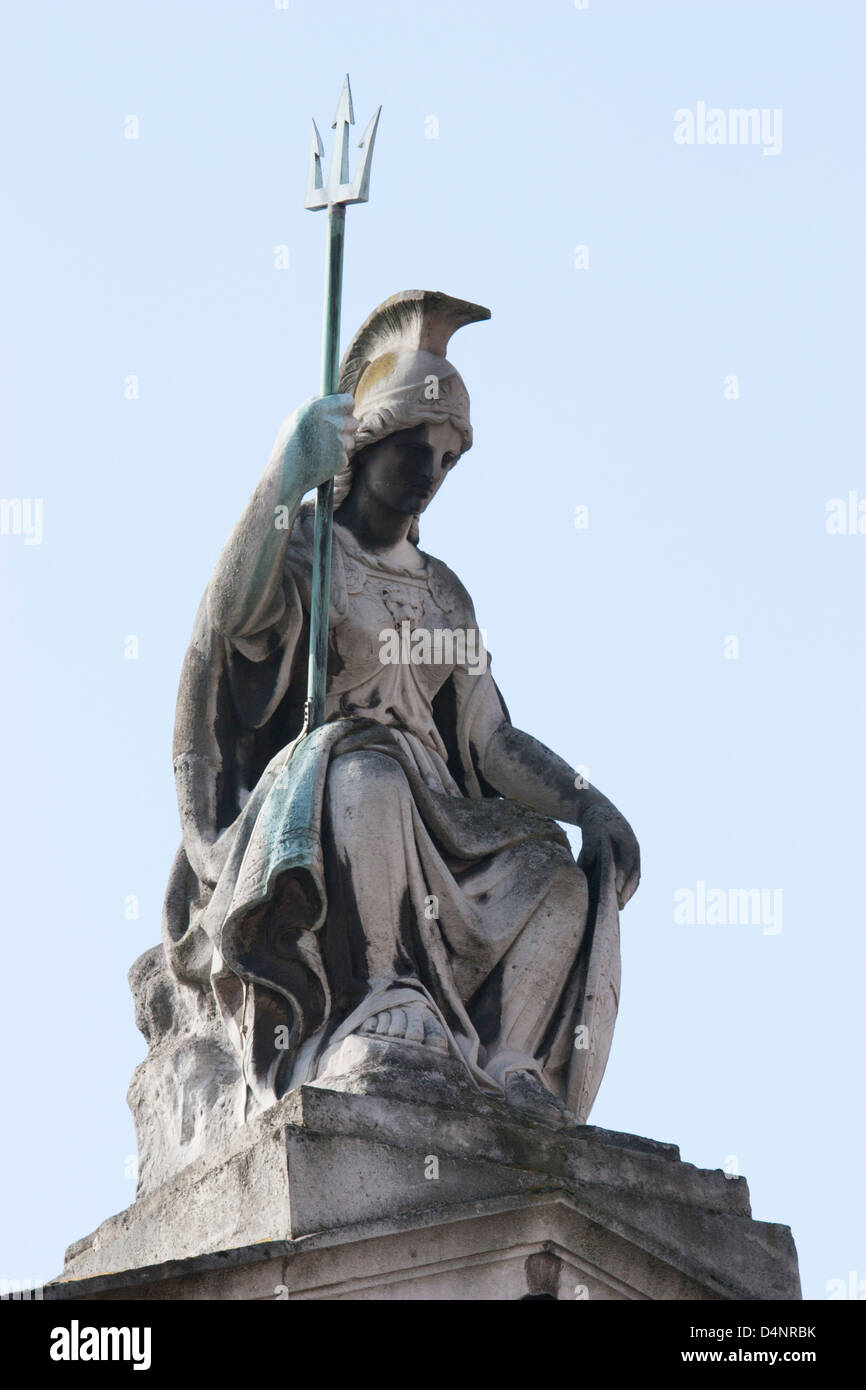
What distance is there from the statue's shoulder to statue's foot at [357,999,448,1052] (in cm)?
245

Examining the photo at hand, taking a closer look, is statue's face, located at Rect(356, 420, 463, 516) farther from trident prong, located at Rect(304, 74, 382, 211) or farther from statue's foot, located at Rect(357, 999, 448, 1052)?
statue's foot, located at Rect(357, 999, 448, 1052)

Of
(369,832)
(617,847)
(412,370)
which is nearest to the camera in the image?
(369,832)

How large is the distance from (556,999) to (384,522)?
2.42 m

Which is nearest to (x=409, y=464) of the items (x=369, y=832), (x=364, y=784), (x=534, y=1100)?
(x=364, y=784)

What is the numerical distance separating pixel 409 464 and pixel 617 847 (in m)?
1.95

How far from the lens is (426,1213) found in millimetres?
13102

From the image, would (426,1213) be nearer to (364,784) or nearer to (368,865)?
(368,865)

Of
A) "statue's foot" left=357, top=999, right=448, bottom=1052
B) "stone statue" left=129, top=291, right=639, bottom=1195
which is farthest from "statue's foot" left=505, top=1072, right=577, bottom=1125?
"statue's foot" left=357, top=999, right=448, bottom=1052

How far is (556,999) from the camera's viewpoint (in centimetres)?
1477

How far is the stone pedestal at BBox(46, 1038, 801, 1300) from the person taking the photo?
1288 cm

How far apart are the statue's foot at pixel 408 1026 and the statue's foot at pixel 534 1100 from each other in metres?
0.38
